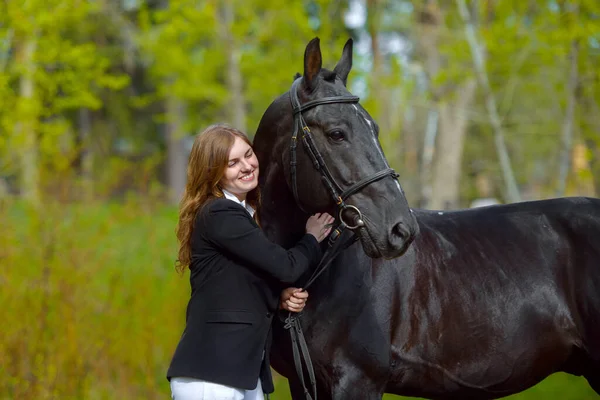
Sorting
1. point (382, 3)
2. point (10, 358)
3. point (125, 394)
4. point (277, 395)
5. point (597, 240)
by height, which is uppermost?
point (382, 3)

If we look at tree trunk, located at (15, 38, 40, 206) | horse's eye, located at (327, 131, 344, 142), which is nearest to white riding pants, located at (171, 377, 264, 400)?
horse's eye, located at (327, 131, 344, 142)

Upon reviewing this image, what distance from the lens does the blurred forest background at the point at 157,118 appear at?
599 centimetres

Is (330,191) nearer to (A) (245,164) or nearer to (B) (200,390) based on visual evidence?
(A) (245,164)

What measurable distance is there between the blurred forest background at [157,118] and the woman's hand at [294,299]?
3.54 metres

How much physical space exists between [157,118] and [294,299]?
38.3ft

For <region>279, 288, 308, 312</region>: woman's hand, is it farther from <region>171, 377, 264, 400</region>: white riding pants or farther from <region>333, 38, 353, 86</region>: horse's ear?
<region>333, 38, 353, 86</region>: horse's ear

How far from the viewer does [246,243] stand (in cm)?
274

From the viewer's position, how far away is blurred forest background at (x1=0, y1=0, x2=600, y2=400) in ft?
19.6

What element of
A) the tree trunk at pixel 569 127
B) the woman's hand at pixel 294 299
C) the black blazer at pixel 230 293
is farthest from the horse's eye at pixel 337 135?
the tree trunk at pixel 569 127

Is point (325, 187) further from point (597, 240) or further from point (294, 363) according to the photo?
point (597, 240)

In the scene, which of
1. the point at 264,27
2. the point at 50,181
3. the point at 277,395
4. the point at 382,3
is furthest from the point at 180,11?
the point at 277,395

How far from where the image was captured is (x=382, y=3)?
12039 millimetres

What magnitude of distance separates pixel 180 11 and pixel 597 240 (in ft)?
31.2

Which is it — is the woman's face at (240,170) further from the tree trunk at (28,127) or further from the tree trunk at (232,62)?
the tree trunk at (232,62)
